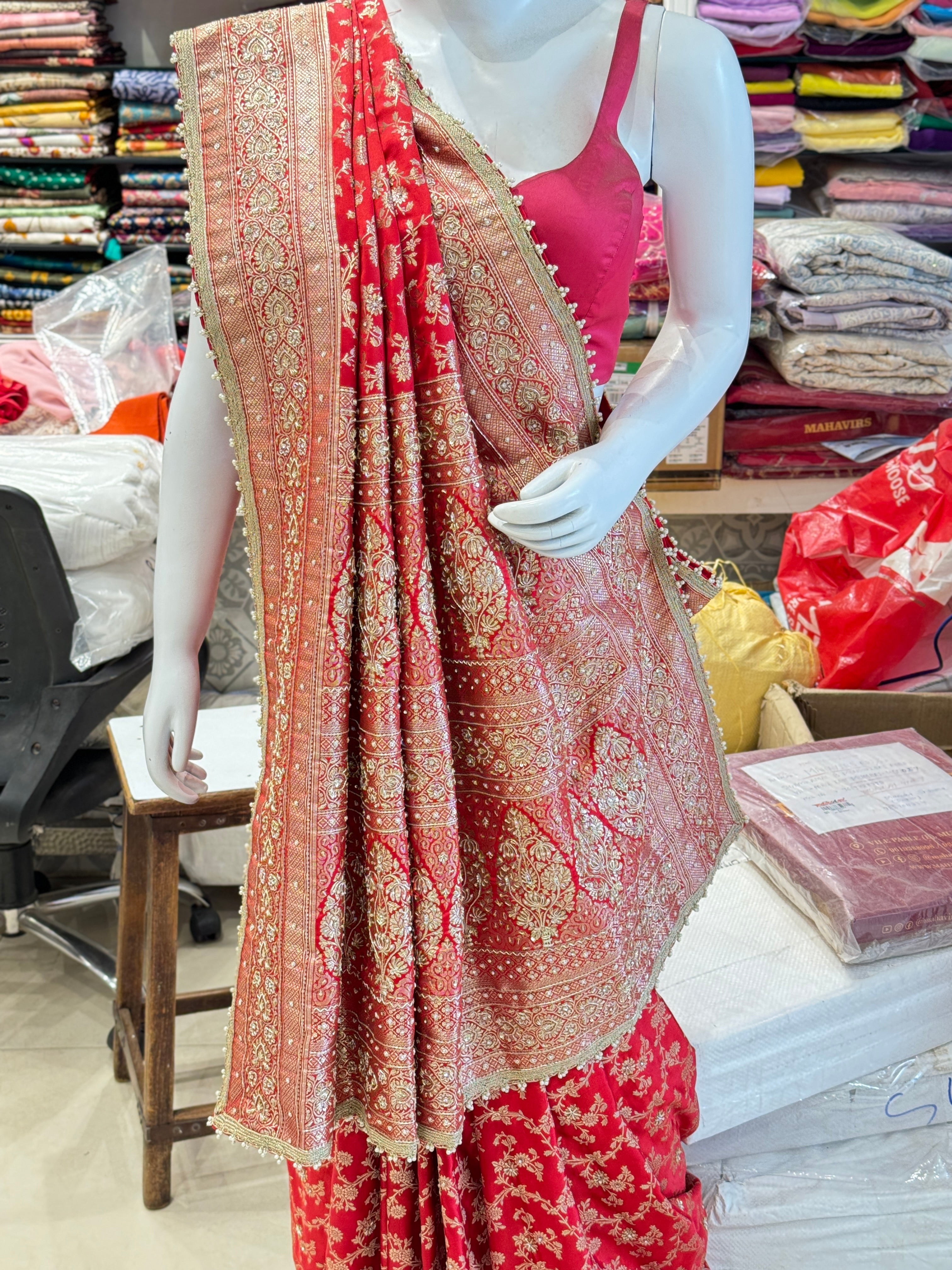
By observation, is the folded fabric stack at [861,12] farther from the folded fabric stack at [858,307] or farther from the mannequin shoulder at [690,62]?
the mannequin shoulder at [690,62]

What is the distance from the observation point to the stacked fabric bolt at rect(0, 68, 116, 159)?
10.0 ft

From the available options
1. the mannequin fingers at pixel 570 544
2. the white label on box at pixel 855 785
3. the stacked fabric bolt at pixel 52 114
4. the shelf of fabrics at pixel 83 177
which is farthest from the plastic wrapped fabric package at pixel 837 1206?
the stacked fabric bolt at pixel 52 114

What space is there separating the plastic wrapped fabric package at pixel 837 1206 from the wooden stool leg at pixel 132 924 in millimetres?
923

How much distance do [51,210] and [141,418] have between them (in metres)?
1.07

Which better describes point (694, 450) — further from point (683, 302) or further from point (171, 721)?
point (171, 721)

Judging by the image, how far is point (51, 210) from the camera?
10.2 ft

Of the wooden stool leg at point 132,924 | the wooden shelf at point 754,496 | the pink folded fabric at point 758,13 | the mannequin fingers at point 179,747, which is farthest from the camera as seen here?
the wooden shelf at point 754,496

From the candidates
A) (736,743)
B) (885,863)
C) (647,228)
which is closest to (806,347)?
(647,228)

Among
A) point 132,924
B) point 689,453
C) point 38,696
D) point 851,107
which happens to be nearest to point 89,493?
point 38,696

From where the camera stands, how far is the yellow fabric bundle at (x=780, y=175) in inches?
93.0

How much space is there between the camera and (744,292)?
1001 mm

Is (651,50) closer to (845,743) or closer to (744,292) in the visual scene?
(744,292)

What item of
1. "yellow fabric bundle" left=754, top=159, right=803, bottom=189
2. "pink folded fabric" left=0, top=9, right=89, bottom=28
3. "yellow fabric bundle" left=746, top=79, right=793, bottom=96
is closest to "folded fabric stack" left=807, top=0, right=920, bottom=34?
"yellow fabric bundle" left=746, top=79, right=793, bottom=96

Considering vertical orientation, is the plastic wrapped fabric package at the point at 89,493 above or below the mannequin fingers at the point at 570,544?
below
